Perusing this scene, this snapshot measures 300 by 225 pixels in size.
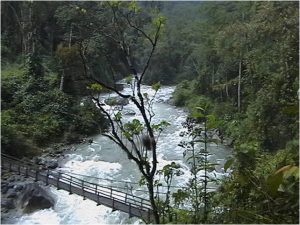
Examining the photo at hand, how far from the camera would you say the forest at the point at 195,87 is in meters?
2.68

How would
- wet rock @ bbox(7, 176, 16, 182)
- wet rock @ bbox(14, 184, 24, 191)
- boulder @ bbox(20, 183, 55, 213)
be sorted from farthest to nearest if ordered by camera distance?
wet rock @ bbox(7, 176, 16, 182) < wet rock @ bbox(14, 184, 24, 191) < boulder @ bbox(20, 183, 55, 213)

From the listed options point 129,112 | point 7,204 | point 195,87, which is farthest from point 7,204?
point 195,87

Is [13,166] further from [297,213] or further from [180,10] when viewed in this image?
[180,10]

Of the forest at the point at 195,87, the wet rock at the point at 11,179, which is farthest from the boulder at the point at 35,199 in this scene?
the forest at the point at 195,87

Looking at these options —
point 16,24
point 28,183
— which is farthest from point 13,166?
point 16,24

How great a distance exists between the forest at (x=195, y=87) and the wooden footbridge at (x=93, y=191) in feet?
2.19

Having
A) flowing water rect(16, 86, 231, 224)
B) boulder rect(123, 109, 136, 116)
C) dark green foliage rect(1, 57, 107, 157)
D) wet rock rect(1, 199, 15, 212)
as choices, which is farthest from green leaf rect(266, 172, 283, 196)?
boulder rect(123, 109, 136, 116)

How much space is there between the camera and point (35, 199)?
8.02m

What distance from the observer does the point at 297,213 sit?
2.20 m

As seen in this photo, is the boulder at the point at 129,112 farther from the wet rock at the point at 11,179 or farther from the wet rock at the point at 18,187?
the wet rock at the point at 18,187

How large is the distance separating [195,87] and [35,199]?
39.5 feet

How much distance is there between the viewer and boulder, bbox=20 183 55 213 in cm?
790

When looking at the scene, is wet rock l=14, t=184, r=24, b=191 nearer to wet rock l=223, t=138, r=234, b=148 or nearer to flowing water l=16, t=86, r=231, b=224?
flowing water l=16, t=86, r=231, b=224

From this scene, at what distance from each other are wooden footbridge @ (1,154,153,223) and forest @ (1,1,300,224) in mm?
669
